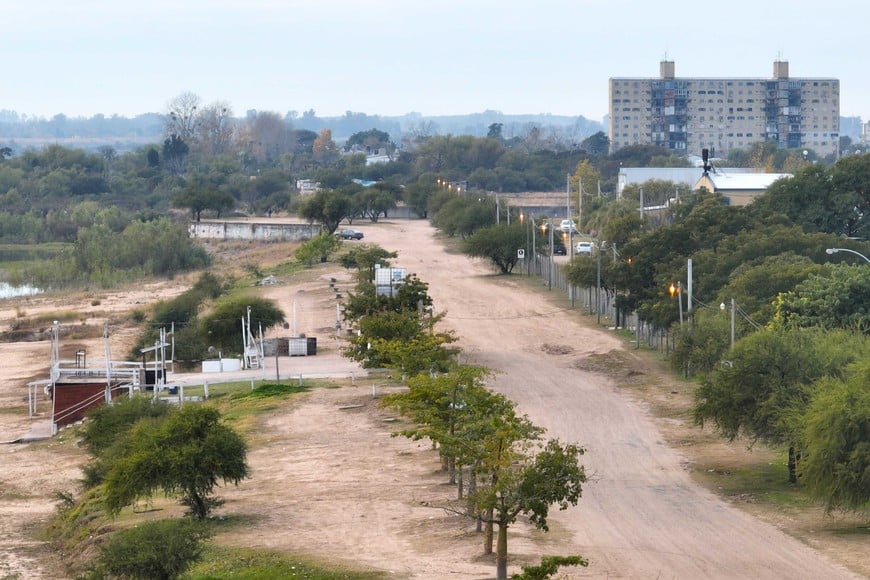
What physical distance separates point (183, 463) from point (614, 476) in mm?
9911

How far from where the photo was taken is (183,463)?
3181cm

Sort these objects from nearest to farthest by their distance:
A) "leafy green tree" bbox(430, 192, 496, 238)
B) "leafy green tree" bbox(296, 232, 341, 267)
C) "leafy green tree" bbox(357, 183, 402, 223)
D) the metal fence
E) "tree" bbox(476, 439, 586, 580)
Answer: "tree" bbox(476, 439, 586, 580) → the metal fence → "leafy green tree" bbox(296, 232, 341, 267) → "leafy green tree" bbox(430, 192, 496, 238) → "leafy green tree" bbox(357, 183, 402, 223)

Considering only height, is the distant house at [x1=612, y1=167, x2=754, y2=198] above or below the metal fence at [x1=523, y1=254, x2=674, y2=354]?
above

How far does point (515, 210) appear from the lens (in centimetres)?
11444

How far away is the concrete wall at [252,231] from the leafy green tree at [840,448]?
304ft

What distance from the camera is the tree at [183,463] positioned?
105 feet

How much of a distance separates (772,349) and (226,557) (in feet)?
44.9

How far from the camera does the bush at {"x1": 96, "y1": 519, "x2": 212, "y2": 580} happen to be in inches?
997

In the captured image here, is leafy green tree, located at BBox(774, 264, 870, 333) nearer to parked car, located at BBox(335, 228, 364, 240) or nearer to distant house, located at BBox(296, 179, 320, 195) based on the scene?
parked car, located at BBox(335, 228, 364, 240)

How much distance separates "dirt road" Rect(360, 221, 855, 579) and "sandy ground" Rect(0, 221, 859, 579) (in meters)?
0.05

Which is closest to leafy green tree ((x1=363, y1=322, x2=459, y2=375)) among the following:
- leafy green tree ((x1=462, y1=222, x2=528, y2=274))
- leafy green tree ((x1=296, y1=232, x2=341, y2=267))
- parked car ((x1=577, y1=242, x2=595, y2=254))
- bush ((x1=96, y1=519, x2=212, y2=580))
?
bush ((x1=96, y1=519, x2=212, y2=580))

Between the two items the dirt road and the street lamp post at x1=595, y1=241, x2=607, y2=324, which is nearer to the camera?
the dirt road

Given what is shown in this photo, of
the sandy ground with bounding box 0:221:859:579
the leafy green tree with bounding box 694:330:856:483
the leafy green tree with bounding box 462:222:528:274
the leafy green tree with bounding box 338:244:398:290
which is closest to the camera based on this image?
→ the sandy ground with bounding box 0:221:859:579

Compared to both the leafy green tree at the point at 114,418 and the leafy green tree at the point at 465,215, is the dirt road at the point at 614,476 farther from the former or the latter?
the leafy green tree at the point at 465,215
